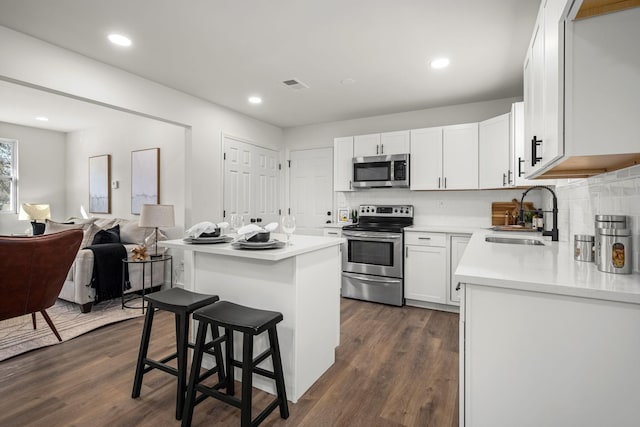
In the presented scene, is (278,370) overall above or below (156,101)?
below

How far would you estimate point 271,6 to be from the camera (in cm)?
215

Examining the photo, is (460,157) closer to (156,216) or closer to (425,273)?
(425,273)

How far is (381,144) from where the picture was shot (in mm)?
4270

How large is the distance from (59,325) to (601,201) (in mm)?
4343

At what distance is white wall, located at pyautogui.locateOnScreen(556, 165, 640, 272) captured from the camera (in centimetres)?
127

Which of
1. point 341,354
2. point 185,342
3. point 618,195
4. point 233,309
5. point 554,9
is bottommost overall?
point 341,354

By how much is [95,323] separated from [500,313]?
3.55m

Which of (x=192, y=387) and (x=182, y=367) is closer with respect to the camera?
(x=192, y=387)

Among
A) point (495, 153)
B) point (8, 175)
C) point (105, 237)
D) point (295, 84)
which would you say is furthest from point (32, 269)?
point (8, 175)

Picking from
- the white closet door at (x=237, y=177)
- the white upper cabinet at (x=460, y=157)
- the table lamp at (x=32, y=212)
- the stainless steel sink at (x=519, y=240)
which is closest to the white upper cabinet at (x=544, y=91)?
the stainless steel sink at (x=519, y=240)

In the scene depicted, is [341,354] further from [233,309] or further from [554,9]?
[554,9]

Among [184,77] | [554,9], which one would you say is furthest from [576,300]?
[184,77]

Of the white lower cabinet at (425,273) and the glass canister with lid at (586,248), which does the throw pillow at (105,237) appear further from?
the glass canister with lid at (586,248)

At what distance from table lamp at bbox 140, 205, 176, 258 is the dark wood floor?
1171 millimetres
